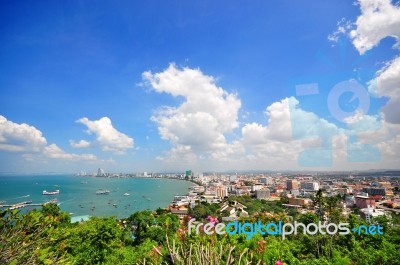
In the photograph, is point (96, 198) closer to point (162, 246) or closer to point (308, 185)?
point (162, 246)

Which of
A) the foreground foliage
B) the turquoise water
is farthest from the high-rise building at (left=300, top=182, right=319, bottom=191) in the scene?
the foreground foliage

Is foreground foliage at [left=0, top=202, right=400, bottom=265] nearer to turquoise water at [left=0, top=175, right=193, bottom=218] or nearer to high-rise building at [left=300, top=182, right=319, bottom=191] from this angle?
turquoise water at [left=0, top=175, right=193, bottom=218]

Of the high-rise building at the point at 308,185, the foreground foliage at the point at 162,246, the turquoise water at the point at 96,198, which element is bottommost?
the turquoise water at the point at 96,198

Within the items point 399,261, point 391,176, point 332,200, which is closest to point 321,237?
point 332,200

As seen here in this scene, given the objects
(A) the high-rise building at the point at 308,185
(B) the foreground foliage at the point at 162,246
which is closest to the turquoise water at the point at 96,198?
(B) the foreground foliage at the point at 162,246

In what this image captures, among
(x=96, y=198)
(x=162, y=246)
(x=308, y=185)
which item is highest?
(x=162, y=246)

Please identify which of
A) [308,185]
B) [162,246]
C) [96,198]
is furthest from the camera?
[308,185]

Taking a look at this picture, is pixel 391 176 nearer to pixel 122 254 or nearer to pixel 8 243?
pixel 122 254

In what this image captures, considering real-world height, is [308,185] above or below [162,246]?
below

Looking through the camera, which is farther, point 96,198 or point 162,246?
point 96,198

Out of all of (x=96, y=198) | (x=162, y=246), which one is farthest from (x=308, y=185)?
→ (x=162, y=246)

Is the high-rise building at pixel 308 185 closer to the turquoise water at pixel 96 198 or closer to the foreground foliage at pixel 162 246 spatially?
the turquoise water at pixel 96 198
